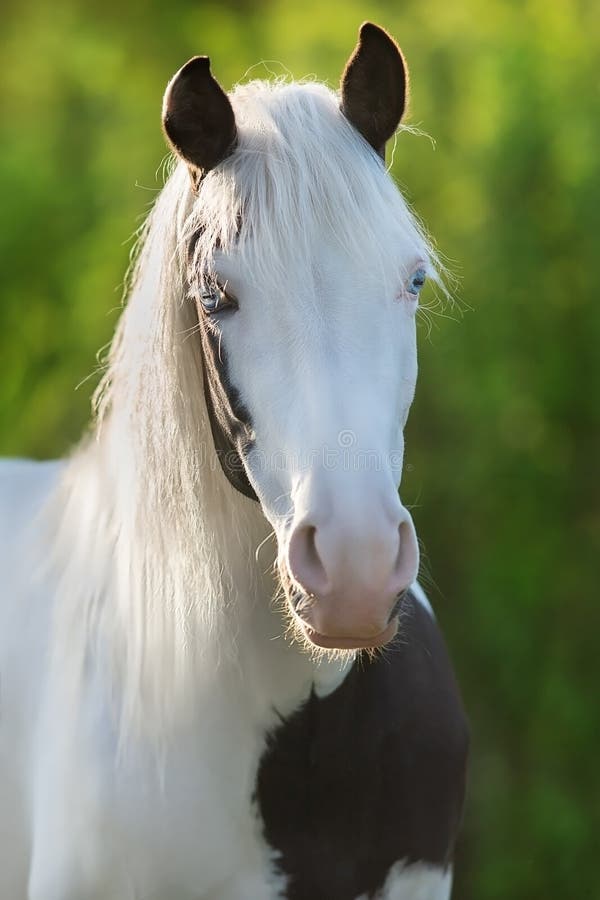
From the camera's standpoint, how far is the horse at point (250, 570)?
1.63 meters

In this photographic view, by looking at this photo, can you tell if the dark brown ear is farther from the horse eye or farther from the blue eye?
the horse eye

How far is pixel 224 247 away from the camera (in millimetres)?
1739

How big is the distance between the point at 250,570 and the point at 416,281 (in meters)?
0.56

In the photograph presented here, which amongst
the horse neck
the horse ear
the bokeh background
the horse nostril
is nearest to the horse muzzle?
the horse nostril

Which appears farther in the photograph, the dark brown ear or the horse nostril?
the dark brown ear

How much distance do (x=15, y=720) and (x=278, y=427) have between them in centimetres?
98

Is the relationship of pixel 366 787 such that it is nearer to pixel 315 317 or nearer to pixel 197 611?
pixel 197 611

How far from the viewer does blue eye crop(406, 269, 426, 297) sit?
1.77 metres

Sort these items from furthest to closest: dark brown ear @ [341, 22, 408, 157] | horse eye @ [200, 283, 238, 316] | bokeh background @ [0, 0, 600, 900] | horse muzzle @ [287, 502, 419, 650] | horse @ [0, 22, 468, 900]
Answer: bokeh background @ [0, 0, 600, 900]
dark brown ear @ [341, 22, 408, 157]
horse eye @ [200, 283, 238, 316]
horse @ [0, 22, 468, 900]
horse muzzle @ [287, 502, 419, 650]

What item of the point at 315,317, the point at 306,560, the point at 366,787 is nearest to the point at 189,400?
the point at 315,317

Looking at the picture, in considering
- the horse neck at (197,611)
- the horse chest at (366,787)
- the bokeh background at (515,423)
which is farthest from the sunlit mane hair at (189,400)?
the bokeh background at (515,423)

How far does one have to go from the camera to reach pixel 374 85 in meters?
1.90

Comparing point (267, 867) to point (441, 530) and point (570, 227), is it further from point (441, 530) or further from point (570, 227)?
point (570, 227)

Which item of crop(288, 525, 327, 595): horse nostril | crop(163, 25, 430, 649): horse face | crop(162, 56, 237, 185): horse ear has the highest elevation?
crop(162, 56, 237, 185): horse ear
